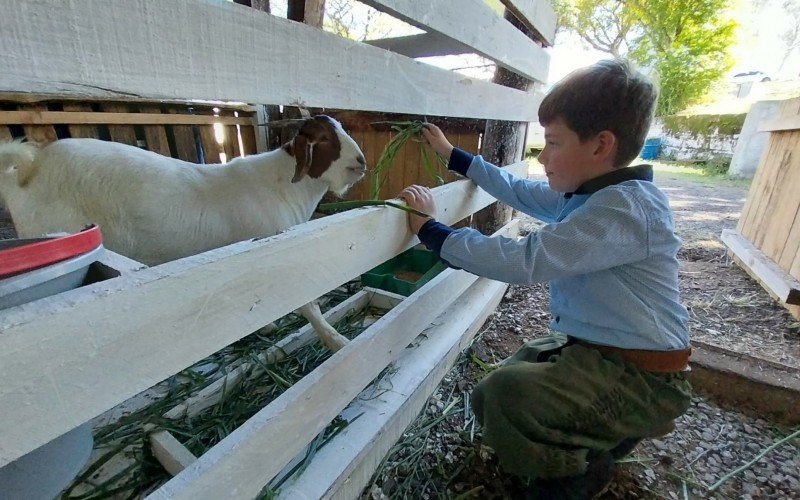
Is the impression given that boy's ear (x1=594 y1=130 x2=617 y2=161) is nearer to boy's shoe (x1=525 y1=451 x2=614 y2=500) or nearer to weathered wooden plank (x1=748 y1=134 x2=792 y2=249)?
boy's shoe (x1=525 y1=451 x2=614 y2=500)

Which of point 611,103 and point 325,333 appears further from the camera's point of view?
point 325,333

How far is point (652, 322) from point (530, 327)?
1.34 m

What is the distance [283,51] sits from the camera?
797 mm

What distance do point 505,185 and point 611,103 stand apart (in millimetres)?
650

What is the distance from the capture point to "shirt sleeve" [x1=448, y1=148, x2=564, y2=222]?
1.84 meters

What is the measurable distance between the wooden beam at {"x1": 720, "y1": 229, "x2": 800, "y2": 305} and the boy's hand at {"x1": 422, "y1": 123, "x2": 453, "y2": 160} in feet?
8.93

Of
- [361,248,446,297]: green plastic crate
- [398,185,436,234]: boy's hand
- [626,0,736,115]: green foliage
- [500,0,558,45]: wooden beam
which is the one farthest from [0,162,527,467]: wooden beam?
[626,0,736,115]: green foliage

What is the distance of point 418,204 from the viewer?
1.39 metres

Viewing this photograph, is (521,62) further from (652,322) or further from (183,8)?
(183,8)

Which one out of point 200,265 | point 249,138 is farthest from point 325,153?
point 249,138

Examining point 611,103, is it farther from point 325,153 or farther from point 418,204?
point 325,153

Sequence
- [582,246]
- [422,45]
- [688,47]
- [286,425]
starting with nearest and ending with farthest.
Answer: [286,425] < [582,246] < [422,45] < [688,47]

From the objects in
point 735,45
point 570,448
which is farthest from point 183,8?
point 735,45

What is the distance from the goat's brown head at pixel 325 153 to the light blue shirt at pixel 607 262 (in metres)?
1.11
